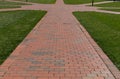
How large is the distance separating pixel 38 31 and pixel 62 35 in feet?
4.12

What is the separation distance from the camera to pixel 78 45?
8.55 meters

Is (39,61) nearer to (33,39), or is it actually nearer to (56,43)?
(56,43)

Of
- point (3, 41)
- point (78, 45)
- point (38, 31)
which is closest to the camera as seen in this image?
point (78, 45)

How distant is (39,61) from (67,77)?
1.30 metres

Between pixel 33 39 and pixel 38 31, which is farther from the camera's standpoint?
pixel 38 31

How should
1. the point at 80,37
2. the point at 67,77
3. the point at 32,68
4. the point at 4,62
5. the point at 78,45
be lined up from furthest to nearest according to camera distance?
the point at 80,37, the point at 78,45, the point at 4,62, the point at 32,68, the point at 67,77

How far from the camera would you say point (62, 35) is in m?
10.4

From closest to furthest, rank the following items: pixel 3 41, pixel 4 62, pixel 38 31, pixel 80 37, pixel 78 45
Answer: pixel 4 62, pixel 78 45, pixel 3 41, pixel 80 37, pixel 38 31

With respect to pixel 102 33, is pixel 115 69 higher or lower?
higher

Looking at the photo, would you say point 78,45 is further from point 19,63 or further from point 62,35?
point 19,63

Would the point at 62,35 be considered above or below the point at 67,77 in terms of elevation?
below

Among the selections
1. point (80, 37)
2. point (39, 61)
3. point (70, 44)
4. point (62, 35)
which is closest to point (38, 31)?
point (62, 35)

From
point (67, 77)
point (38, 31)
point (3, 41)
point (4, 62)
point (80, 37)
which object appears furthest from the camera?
point (38, 31)

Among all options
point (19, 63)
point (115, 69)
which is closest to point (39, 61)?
point (19, 63)
